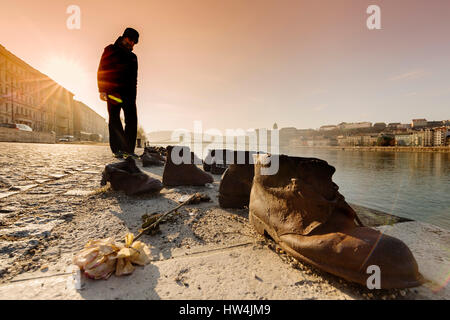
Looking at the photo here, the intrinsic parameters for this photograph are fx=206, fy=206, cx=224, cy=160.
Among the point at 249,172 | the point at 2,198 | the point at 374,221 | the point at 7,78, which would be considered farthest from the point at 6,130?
the point at 7,78

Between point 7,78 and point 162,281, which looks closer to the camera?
point 162,281

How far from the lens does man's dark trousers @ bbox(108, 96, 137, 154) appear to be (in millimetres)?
3381

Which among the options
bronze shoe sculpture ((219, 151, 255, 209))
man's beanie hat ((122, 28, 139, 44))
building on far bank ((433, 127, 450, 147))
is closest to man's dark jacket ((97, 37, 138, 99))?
man's beanie hat ((122, 28, 139, 44))

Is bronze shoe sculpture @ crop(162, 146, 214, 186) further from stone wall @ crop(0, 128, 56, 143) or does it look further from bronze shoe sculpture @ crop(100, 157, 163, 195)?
stone wall @ crop(0, 128, 56, 143)

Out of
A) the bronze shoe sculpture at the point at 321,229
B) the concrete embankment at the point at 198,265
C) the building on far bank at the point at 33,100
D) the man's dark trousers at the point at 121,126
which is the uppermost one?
the building on far bank at the point at 33,100

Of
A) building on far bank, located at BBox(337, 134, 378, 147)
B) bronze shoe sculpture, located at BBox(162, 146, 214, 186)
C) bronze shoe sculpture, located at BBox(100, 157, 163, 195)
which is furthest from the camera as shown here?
building on far bank, located at BBox(337, 134, 378, 147)

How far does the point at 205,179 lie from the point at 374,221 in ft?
8.69

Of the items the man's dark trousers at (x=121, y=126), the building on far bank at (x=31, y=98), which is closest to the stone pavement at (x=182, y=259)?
the man's dark trousers at (x=121, y=126)

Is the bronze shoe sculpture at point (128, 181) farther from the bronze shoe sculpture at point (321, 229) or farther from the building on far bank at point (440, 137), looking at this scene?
the building on far bank at point (440, 137)

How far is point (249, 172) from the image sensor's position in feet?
8.23

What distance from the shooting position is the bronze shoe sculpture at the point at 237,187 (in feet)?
7.98

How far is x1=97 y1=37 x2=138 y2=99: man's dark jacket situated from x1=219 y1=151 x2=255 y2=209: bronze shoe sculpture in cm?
226
